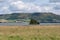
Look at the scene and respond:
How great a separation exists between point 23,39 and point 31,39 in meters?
0.73

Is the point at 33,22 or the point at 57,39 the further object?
the point at 33,22

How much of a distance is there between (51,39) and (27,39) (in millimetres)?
2153

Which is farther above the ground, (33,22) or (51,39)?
(51,39)

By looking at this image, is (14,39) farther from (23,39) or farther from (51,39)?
(51,39)

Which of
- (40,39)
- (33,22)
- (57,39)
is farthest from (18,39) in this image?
(33,22)

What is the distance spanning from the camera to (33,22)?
8812 centimetres

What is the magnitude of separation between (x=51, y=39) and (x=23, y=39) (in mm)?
2529

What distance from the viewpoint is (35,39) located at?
2022cm

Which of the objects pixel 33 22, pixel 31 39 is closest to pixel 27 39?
pixel 31 39

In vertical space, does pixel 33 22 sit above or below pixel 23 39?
below

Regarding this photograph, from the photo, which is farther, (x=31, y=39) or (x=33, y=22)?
(x=33, y=22)

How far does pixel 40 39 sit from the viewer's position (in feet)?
66.8

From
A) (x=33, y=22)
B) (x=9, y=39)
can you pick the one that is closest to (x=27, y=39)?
(x=9, y=39)

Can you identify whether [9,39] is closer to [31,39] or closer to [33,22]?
[31,39]
